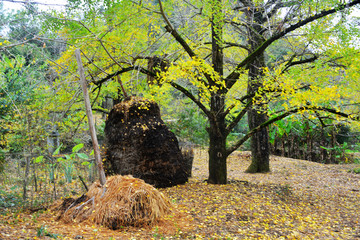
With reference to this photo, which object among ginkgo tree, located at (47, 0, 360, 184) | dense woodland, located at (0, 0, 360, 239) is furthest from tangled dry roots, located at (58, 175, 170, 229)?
ginkgo tree, located at (47, 0, 360, 184)

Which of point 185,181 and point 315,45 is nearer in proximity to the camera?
point 315,45

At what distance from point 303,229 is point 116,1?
4.93m

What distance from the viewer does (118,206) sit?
12.1 ft

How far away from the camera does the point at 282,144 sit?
12.2 meters

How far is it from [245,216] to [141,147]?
2.63m

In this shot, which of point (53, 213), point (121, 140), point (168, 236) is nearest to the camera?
point (168, 236)

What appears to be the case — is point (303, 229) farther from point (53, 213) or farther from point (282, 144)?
point (282, 144)

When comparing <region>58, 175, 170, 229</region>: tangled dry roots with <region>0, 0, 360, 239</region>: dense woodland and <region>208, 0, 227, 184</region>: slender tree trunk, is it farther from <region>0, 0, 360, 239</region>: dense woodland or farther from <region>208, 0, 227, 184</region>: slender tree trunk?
<region>208, 0, 227, 184</region>: slender tree trunk

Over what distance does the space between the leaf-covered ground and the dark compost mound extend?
1.50ft

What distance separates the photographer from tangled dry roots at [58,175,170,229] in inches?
143

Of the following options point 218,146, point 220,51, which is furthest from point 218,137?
point 220,51

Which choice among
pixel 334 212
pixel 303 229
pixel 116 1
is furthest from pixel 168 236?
pixel 116 1

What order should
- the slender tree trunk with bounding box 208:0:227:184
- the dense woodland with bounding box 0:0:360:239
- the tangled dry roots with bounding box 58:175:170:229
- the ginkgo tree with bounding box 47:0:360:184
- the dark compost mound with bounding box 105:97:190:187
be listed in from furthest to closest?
the slender tree trunk with bounding box 208:0:227:184, the dark compost mound with bounding box 105:97:190:187, the ginkgo tree with bounding box 47:0:360:184, the dense woodland with bounding box 0:0:360:239, the tangled dry roots with bounding box 58:175:170:229

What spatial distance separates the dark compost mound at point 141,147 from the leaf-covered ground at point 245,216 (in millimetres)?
458
